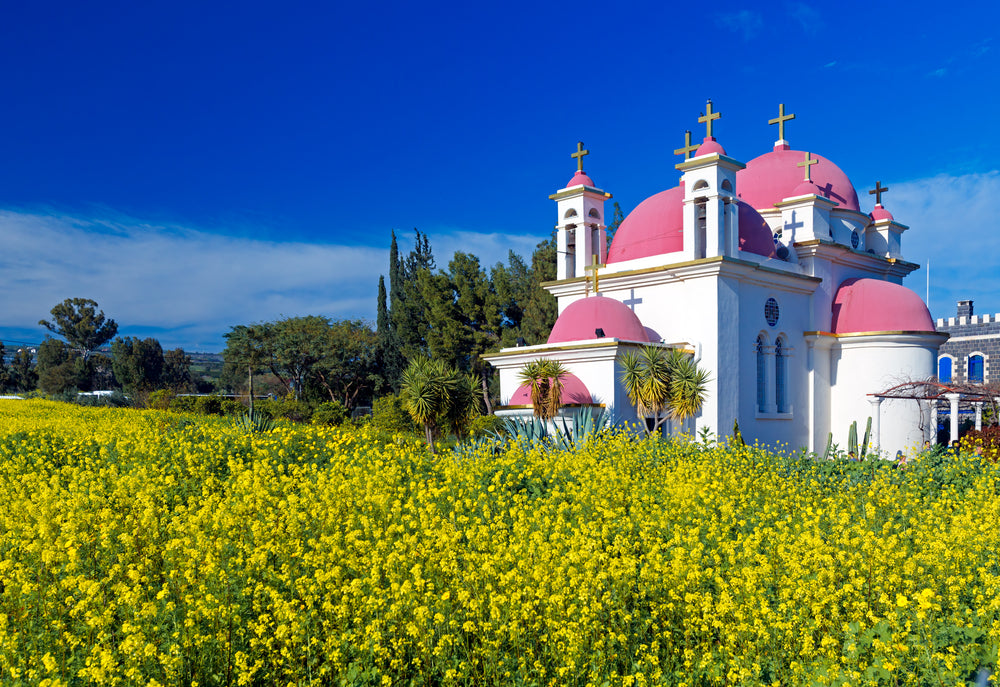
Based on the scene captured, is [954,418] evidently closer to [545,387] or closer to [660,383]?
[660,383]

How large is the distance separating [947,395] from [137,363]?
156ft

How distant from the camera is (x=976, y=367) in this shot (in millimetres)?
31250

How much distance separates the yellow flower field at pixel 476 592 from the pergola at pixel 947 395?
12.0m

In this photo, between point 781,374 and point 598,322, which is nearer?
point 598,322

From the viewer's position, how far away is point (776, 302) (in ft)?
64.8

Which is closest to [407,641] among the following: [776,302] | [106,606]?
[106,606]

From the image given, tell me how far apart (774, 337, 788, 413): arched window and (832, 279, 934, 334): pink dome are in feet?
6.55

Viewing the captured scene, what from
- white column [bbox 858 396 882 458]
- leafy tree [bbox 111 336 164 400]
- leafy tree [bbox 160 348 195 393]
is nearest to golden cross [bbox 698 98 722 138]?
white column [bbox 858 396 882 458]

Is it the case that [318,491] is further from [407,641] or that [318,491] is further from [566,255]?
[566,255]

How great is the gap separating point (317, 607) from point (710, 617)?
2.33 meters

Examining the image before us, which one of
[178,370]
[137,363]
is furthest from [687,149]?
[178,370]

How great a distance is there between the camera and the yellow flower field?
396cm

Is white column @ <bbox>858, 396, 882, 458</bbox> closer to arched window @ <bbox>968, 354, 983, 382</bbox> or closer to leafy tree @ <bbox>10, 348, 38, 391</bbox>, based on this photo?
arched window @ <bbox>968, 354, 983, 382</bbox>

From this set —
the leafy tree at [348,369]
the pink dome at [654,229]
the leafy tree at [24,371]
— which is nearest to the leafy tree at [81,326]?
the leafy tree at [24,371]
